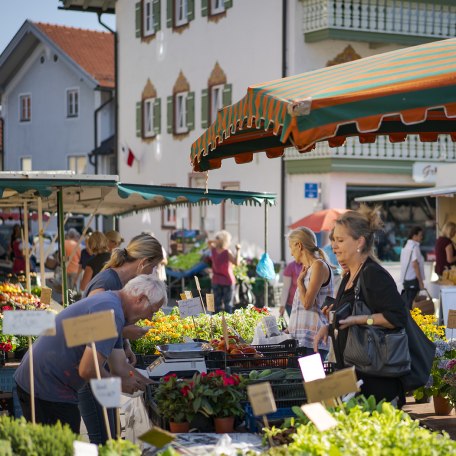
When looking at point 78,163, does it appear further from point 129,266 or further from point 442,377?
point 129,266

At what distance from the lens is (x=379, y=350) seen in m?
5.32

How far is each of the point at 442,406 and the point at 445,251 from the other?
734 centimetres

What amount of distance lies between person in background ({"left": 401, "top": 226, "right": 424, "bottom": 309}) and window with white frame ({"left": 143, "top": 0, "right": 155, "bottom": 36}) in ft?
60.2

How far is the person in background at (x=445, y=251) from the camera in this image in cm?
1495

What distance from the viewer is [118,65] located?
110 ft

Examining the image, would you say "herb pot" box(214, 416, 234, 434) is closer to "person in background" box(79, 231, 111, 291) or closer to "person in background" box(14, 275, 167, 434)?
"person in background" box(14, 275, 167, 434)

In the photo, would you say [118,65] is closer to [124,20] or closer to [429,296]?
[124,20]

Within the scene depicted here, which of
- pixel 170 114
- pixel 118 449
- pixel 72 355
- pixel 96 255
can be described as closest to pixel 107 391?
pixel 118 449

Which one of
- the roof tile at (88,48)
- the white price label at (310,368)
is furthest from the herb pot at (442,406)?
the roof tile at (88,48)

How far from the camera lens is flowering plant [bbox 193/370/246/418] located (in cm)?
504

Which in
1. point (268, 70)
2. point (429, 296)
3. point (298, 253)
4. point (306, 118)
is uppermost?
point (268, 70)

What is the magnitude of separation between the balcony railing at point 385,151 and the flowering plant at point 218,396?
62.1 ft

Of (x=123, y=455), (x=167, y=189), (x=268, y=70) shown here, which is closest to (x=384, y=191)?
(x=268, y=70)

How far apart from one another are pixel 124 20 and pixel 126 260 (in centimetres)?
2843
